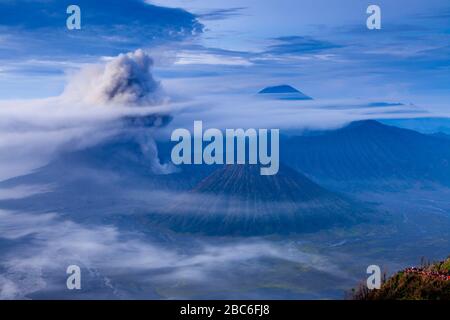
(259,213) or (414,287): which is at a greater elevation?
(414,287)

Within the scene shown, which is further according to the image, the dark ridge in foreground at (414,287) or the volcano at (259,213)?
the volcano at (259,213)

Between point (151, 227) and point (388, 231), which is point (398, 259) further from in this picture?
point (151, 227)

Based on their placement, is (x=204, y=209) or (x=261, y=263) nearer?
(x=261, y=263)

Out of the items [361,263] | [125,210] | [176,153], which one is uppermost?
[176,153]

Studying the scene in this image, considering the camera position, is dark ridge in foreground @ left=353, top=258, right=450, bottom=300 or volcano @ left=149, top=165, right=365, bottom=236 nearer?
dark ridge in foreground @ left=353, top=258, right=450, bottom=300

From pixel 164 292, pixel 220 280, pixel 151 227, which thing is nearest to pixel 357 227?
pixel 151 227

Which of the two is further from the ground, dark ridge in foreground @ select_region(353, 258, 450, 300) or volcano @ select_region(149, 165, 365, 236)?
dark ridge in foreground @ select_region(353, 258, 450, 300)

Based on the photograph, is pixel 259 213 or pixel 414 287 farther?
pixel 259 213

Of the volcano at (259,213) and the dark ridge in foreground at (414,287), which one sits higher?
the dark ridge in foreground at (414,287)
